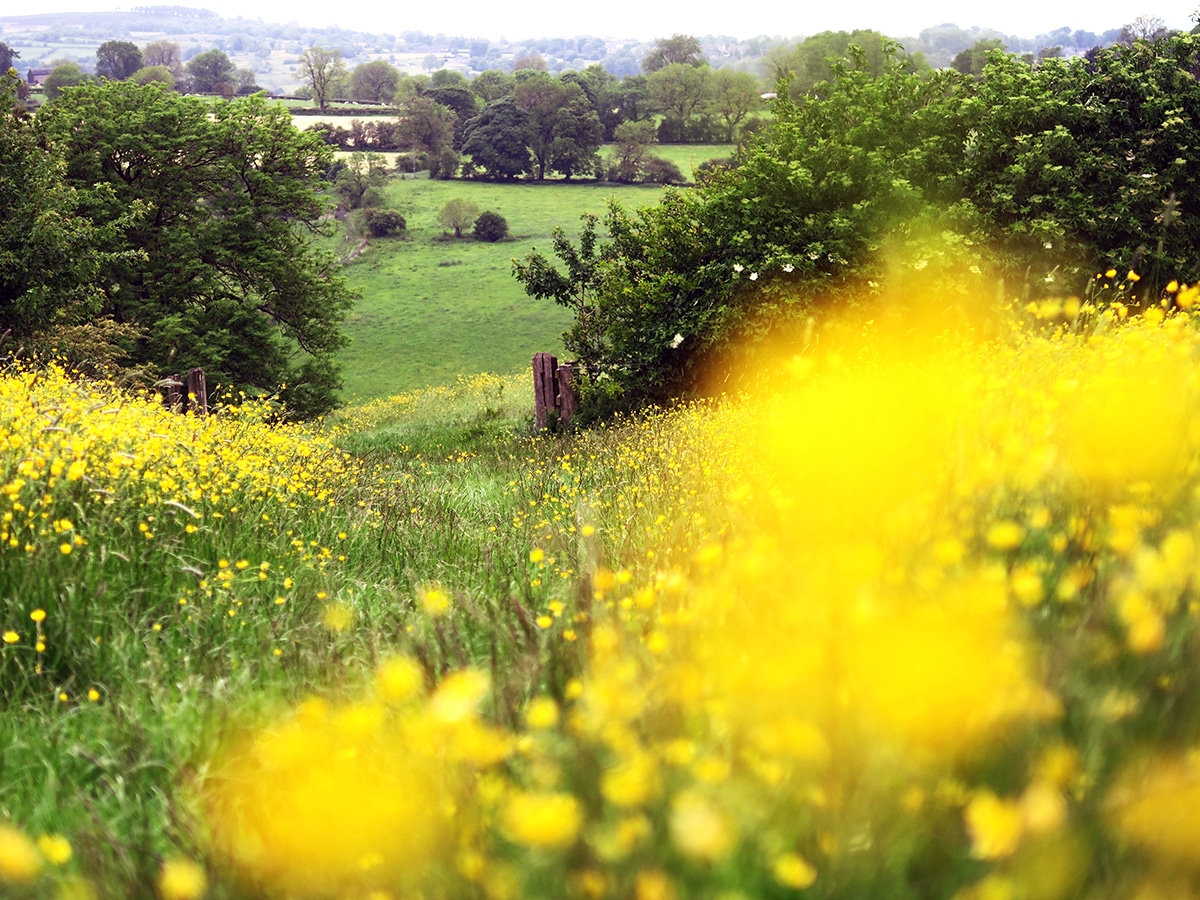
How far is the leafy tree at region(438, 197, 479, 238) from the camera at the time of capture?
65.0 m

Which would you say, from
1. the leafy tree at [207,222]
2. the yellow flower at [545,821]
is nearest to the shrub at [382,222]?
the leafy tree at [207,222]

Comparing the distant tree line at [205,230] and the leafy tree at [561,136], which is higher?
the leafy tree at [561,136]

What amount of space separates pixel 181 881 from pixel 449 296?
54.2 metres

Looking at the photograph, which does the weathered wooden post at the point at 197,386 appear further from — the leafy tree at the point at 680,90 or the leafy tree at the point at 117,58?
the leafy tree at the point at 117,58

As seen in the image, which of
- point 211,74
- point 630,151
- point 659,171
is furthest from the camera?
point 211,74

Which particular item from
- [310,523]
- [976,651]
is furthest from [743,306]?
[976,651]

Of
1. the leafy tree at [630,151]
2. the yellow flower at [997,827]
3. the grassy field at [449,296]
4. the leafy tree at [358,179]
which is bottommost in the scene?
the grassy field at [449,296]

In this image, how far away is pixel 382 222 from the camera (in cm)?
6425

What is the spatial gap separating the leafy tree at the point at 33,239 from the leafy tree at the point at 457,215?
4662cm

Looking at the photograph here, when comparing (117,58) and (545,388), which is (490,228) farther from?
(117,58)

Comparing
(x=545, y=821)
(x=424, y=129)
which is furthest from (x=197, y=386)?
(x=424, y=129)

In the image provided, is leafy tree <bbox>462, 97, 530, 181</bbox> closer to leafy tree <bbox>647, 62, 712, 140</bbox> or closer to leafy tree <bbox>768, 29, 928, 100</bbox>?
leafy tree <bbox>647, 62, 712, 140</bbox>

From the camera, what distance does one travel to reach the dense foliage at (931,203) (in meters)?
13.1

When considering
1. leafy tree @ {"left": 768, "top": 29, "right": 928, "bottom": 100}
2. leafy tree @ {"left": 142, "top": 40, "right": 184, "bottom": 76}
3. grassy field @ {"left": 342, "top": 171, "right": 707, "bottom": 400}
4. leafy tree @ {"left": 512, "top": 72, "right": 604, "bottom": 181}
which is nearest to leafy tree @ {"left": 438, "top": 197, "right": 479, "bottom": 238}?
grassy field @ {"left": 342, "top": 171, "right": 707, "bottom": 400}
